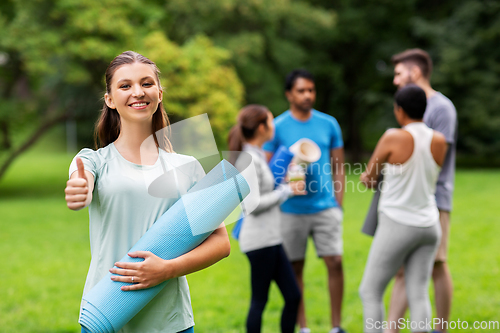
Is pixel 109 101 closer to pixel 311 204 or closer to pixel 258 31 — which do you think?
pixel 311 204

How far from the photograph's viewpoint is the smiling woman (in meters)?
1.64

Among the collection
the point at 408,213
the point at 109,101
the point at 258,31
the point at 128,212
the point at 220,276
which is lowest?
the point at 220,276

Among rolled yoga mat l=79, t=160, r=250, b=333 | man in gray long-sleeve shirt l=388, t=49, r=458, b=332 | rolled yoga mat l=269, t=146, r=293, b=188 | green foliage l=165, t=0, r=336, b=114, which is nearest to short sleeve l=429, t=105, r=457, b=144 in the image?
man in gray long-sleeve shirt l=388, t=49, r=458, b=332

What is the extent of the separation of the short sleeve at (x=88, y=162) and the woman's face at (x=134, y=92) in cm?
19

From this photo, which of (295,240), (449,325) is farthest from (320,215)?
(449,325)

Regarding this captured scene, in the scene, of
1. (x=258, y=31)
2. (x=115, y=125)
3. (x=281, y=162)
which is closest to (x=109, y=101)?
(x=115, y=125)

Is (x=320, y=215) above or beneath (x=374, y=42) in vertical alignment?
beneath

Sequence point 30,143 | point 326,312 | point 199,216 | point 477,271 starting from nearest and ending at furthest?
point 199,216, point 326,312, point 477,271, point 30,143

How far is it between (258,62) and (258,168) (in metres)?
18.3

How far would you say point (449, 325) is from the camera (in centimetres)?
387

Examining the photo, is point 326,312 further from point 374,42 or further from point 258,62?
point 374,42

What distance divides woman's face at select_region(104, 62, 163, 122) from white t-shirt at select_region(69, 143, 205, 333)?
168 millimetres

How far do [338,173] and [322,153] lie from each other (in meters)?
0.36

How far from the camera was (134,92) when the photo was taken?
167cm
